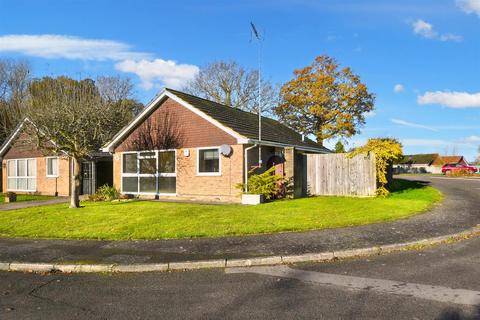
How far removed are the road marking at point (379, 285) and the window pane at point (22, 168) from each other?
24.0 metres

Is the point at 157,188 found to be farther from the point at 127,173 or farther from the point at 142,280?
the point at 142,280

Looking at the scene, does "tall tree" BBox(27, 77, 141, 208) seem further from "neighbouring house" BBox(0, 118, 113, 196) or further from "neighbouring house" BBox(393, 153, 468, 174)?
"neighbouring house" BBox(393, 153, 468, 174)

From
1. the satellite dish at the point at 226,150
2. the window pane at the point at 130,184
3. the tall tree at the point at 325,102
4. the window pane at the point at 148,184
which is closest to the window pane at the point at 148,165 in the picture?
the window pane at the point at 148,184

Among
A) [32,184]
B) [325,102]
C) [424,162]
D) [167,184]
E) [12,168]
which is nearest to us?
[167,184]

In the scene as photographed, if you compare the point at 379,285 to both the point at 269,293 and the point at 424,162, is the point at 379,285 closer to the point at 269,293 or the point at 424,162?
the point at 269,293

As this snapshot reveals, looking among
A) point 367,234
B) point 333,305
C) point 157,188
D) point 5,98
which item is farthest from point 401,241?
point 5,98

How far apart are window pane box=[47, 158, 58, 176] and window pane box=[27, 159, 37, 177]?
144 centimetres

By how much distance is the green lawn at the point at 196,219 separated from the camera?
9.41m

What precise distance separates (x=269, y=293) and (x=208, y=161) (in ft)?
40.3

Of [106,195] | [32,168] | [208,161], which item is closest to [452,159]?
[208,161]

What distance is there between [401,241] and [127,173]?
15.2 meters

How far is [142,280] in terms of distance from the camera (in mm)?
6047

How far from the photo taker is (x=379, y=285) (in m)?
5.41

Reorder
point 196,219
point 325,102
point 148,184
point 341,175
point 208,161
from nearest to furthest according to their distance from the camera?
point 196,219
point 341,175
point 208,161
point 148,184
point 325,102
